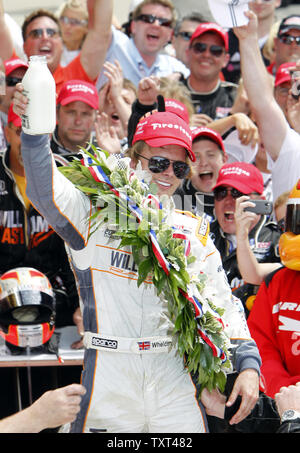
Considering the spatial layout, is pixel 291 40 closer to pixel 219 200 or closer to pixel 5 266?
pixel 219 200

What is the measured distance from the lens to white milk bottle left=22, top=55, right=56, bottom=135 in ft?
8.85

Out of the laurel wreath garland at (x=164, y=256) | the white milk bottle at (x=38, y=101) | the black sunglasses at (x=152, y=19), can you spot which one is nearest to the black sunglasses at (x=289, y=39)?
the black sunglasses at (x=152, y=19)

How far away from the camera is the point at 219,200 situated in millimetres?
5098

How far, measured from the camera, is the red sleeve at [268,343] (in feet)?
12.9

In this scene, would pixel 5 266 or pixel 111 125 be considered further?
pixel 111 125

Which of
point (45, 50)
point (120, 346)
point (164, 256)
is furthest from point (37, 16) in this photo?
point (120, 346)

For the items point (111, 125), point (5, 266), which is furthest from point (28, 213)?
point (111, 125)

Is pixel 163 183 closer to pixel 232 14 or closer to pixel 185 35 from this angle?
pixel 232 14

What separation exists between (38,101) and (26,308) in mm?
2116

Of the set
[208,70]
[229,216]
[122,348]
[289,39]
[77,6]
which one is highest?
[77,6]

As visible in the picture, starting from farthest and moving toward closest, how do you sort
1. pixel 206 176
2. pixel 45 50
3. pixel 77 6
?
1. pixel 77 6
2. pixel 45 50
3. pixel 206 176

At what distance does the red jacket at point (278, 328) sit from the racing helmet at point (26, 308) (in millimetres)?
1287

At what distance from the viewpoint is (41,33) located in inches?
252

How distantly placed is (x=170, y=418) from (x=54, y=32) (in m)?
4.35
